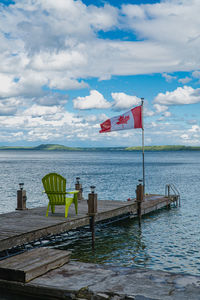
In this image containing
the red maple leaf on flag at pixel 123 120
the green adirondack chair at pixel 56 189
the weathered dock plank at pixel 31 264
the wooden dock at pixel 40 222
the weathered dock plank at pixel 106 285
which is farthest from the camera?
the red maple leaf on flag at pixel 123 120

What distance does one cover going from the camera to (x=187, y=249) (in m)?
14.0

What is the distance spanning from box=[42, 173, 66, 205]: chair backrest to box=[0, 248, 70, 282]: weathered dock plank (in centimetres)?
376

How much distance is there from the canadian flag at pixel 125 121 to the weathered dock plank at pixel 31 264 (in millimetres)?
12883

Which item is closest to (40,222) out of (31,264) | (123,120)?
(31,264)

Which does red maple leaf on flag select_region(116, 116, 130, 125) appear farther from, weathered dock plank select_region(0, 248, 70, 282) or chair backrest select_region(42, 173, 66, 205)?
weathered dock plank select_region(0, 248, 70, 282)

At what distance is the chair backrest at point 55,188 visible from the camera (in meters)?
12.0

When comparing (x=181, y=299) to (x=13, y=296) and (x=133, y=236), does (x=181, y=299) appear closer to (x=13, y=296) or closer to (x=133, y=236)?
(x=13, y=296)

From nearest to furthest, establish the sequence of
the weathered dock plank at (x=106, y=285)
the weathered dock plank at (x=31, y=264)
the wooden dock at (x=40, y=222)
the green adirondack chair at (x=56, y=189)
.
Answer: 1. the weathered dock plank at (x=106, y=285)
2. the weathered dock plank at (x=31, y=264)
3. the wooden dock at (x=40, y=222)
4. the green adirondack chair at (x=56, y=189)

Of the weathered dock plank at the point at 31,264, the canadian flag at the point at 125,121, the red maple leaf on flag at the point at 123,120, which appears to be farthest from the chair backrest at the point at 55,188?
the red maple leaf on flag at the point at 123,120

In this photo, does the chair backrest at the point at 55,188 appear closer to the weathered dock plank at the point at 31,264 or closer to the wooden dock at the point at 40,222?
the wooden dock at the point at 40,222

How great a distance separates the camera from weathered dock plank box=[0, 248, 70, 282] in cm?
705

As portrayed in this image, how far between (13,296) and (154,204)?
16.7 m

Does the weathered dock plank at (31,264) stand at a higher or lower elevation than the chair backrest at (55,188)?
lower

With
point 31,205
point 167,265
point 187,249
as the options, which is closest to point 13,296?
point 167,265
